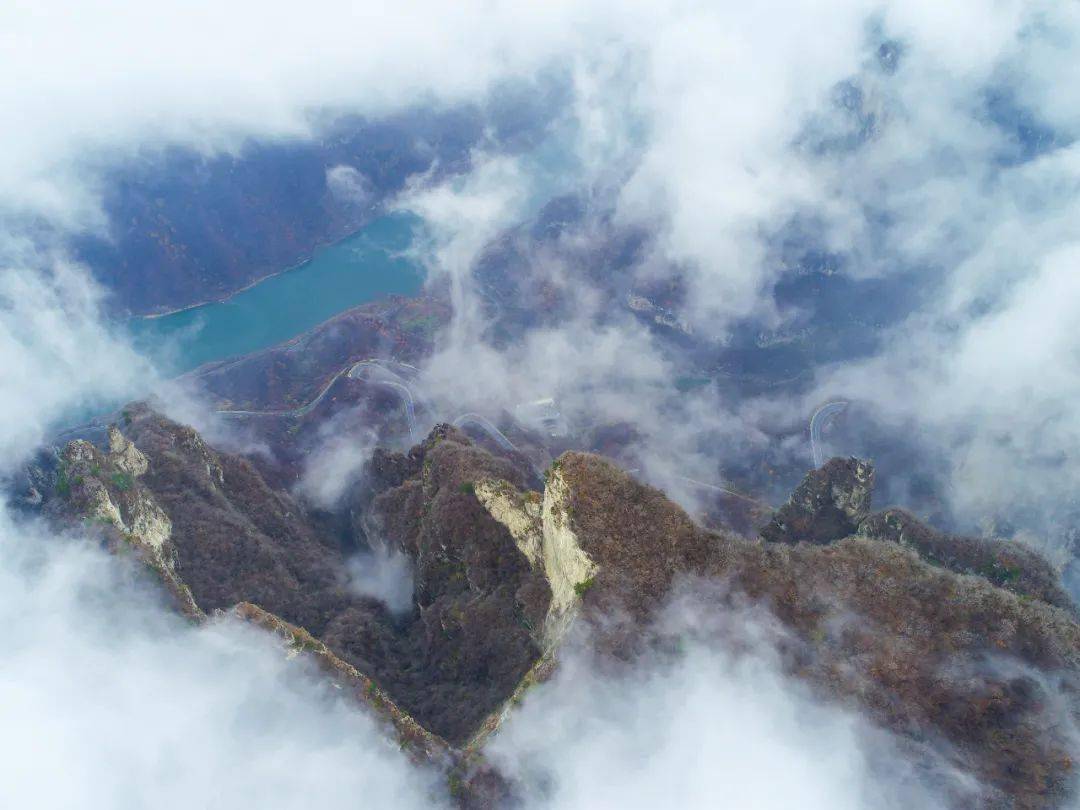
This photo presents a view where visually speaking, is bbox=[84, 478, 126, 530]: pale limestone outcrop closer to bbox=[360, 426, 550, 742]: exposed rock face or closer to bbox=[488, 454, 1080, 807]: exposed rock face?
bbox=[360, 426, 550, 742]: exposed rock face

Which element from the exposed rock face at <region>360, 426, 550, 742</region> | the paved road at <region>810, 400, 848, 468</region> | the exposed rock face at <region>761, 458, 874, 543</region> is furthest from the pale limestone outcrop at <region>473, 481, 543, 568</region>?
the paved road at <region>810, 400, 848, 468</region>

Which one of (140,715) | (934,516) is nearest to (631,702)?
(140,715)

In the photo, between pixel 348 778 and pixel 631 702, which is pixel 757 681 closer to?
pixel 631 702

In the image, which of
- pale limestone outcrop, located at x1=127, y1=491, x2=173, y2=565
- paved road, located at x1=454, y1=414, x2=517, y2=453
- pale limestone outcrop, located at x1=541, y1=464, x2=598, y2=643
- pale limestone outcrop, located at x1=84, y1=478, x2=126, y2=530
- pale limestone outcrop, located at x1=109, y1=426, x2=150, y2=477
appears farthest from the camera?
Answer: paved road, located at x1=454, y1=414, x2=517, y2=453

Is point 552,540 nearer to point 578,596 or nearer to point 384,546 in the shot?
point 578,596

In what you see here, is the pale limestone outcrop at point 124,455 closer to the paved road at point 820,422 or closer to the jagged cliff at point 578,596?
the jagged cliff at point 578,596

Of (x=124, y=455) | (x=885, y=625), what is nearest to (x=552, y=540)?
(x=885, y=625)

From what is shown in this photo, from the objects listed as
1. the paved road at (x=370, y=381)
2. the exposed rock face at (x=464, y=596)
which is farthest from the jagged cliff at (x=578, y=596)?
the paved road at (x=370, y=381)
